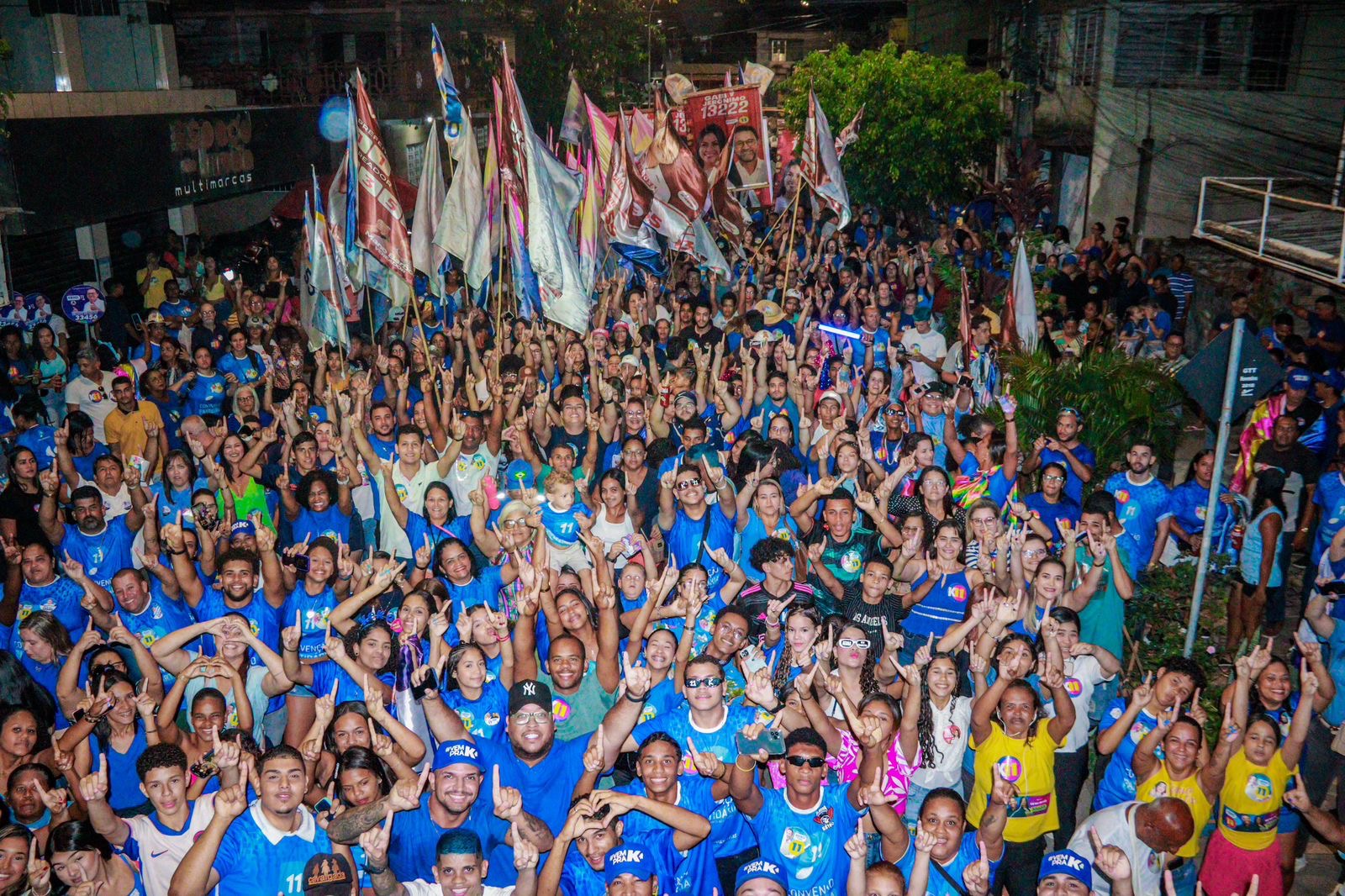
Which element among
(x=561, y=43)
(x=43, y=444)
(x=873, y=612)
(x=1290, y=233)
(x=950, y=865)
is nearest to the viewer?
(x=950, y=865)

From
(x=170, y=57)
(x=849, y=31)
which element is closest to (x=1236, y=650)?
(x=170, y=57)

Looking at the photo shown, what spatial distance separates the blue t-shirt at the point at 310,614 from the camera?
19.5 ft

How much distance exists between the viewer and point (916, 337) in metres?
11.0

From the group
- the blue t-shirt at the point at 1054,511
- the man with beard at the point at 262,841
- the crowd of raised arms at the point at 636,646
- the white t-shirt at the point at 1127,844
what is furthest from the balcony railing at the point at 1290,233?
the man with beard at the point at 262,841

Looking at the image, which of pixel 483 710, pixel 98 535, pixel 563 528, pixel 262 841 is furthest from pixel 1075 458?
pixel 98 535

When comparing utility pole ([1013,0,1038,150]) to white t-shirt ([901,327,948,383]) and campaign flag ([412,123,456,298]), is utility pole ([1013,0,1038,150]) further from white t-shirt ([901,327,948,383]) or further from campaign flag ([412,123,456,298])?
campaign flag ([412,123,456,298])

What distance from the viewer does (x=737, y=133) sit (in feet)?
46.2

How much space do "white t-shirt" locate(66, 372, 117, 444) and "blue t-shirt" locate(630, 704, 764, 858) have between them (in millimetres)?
6151

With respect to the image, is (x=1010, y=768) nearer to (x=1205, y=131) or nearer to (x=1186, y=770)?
(x=1186, y=770)

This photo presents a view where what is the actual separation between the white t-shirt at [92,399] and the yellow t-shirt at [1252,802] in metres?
8.07

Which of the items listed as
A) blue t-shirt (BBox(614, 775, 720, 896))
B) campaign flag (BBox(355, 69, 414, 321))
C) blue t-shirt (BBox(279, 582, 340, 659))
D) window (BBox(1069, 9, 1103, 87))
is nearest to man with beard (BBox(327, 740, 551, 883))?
blue t-shirt (BBox(614, 775, 720, 896))

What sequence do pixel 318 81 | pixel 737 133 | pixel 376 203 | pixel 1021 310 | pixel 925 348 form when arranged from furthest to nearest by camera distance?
pixel 318 81 → pixel 737 133 → pixel 925 348 → pixel 1021 310 → pixel 376 203

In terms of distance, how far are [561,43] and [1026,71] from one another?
32.5 feet

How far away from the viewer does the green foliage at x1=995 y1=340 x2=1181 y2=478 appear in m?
8.89
